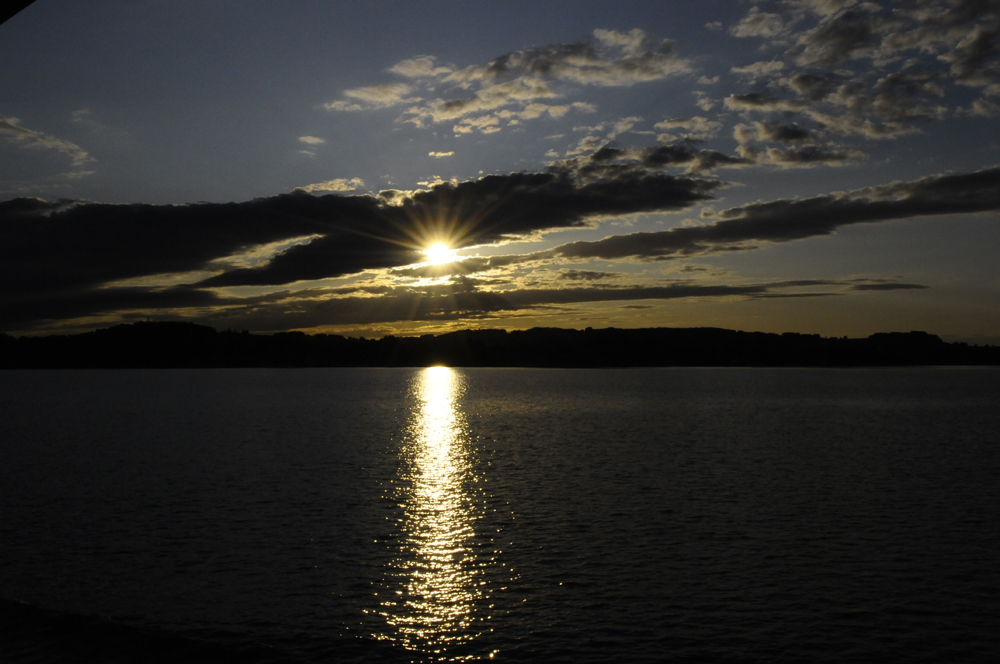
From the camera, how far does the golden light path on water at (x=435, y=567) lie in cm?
1517

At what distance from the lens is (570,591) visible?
1753 centimetres

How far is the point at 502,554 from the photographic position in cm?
2091

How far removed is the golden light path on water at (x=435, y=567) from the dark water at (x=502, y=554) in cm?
10

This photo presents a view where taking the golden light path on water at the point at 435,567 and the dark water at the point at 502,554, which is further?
the golden light path on water at the point at 435,567

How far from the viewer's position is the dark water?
14.8m

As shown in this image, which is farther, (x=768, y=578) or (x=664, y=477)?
(x=664, y=477)

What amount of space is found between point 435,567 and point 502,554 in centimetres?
223

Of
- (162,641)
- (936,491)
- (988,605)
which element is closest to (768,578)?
(988,605)

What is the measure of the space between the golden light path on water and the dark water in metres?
0.10

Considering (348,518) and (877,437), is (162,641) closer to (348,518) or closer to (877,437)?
(348,518)

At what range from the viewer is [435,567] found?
19.8 metres

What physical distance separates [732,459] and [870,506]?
13.5 meters

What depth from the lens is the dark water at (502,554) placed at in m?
14.8

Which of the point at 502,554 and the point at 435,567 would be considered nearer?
the point at 435,567
